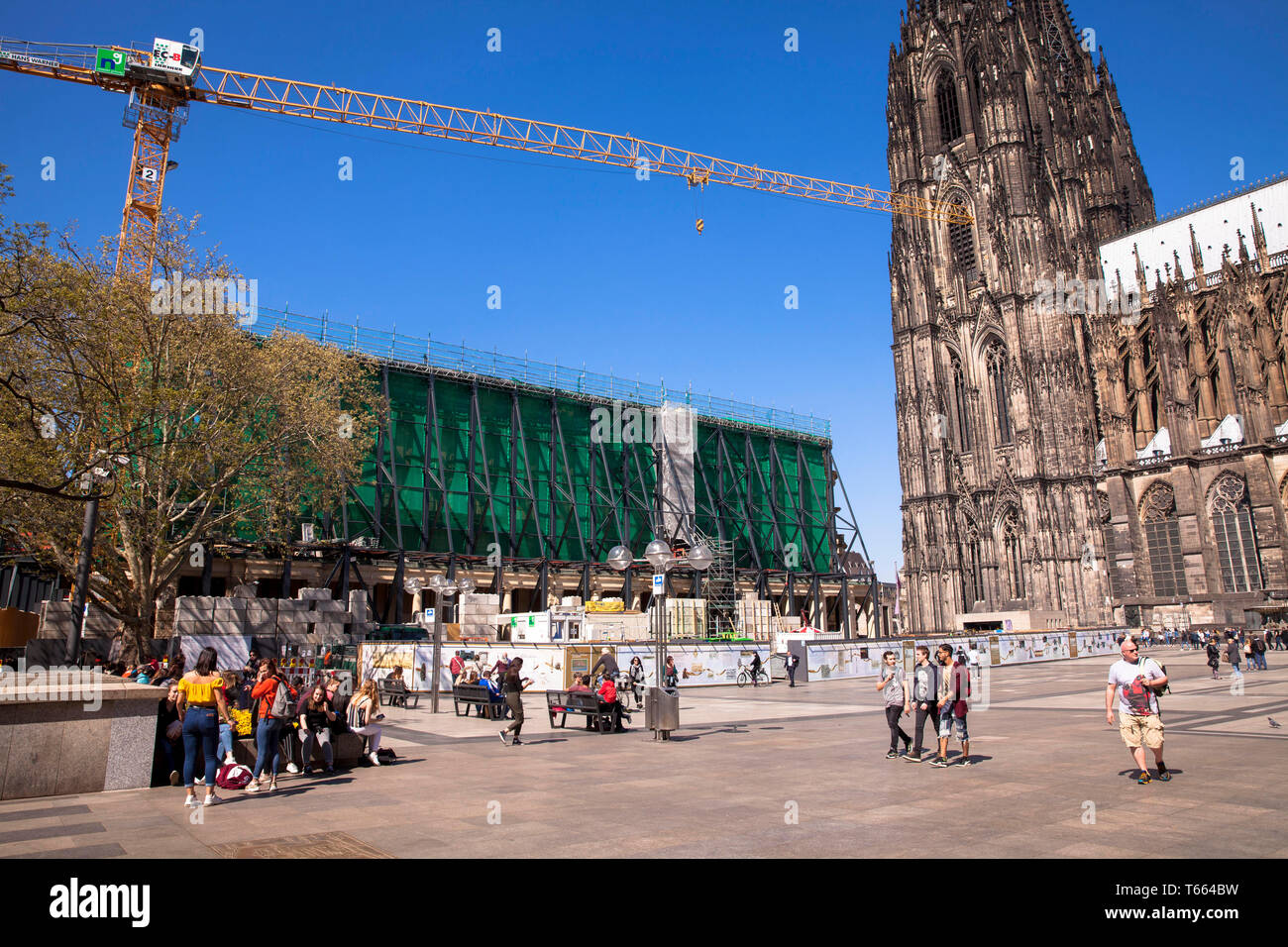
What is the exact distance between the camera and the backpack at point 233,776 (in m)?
9.96

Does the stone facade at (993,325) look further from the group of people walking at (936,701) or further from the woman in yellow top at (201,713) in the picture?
the woman in yellow top at (201,713)

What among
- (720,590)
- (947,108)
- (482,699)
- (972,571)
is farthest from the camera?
(947,108)

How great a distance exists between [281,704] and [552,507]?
1877 inches

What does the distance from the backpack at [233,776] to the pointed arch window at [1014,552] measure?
60979mm

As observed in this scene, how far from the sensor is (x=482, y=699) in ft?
64.9

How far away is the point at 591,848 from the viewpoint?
22.0ft

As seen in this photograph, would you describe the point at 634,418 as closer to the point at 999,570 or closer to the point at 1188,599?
the point at 999,570

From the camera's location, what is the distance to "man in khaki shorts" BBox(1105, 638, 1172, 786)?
359 inches

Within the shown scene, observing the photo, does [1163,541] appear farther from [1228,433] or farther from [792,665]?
[792,665]

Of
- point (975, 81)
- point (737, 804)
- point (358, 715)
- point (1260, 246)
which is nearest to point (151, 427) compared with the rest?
point (358, 715)
